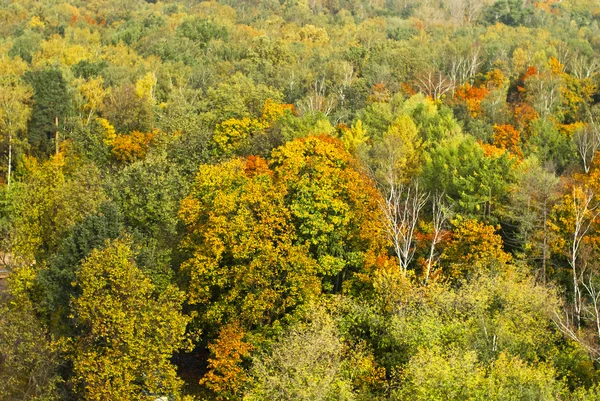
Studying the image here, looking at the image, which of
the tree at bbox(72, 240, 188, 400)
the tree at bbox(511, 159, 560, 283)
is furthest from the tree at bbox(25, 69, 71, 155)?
the tree at bbox(511, 159, 560, 283)

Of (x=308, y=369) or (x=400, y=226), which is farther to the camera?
(x=400, y=226)

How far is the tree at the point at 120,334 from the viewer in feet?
110

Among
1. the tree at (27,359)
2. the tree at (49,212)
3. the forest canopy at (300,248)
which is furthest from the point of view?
the tree at (49,212)

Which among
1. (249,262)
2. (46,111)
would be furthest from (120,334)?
(46,111)

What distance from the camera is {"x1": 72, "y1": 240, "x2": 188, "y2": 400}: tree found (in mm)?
33438

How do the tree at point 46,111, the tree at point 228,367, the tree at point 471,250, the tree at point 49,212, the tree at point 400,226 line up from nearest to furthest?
1. the tree at point 228,367
2. the tree at point 400,226
3. the tree at point 471,250
4. the tree at point 49,212
5. the tree at point 46,111

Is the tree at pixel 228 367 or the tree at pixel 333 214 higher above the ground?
the tree at pixel 333 214

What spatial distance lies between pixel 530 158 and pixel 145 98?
43096 millimetres

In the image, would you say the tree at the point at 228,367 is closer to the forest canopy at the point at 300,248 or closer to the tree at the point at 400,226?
the forest canopy at the point at 300,248

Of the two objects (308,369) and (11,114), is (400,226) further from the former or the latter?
(11,114)

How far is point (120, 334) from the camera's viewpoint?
33.9 metres

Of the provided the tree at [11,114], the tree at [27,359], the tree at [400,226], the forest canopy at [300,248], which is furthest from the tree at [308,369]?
the tree at [11,114]

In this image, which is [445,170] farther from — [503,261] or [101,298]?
[101,298]

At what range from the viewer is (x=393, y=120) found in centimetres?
6372
